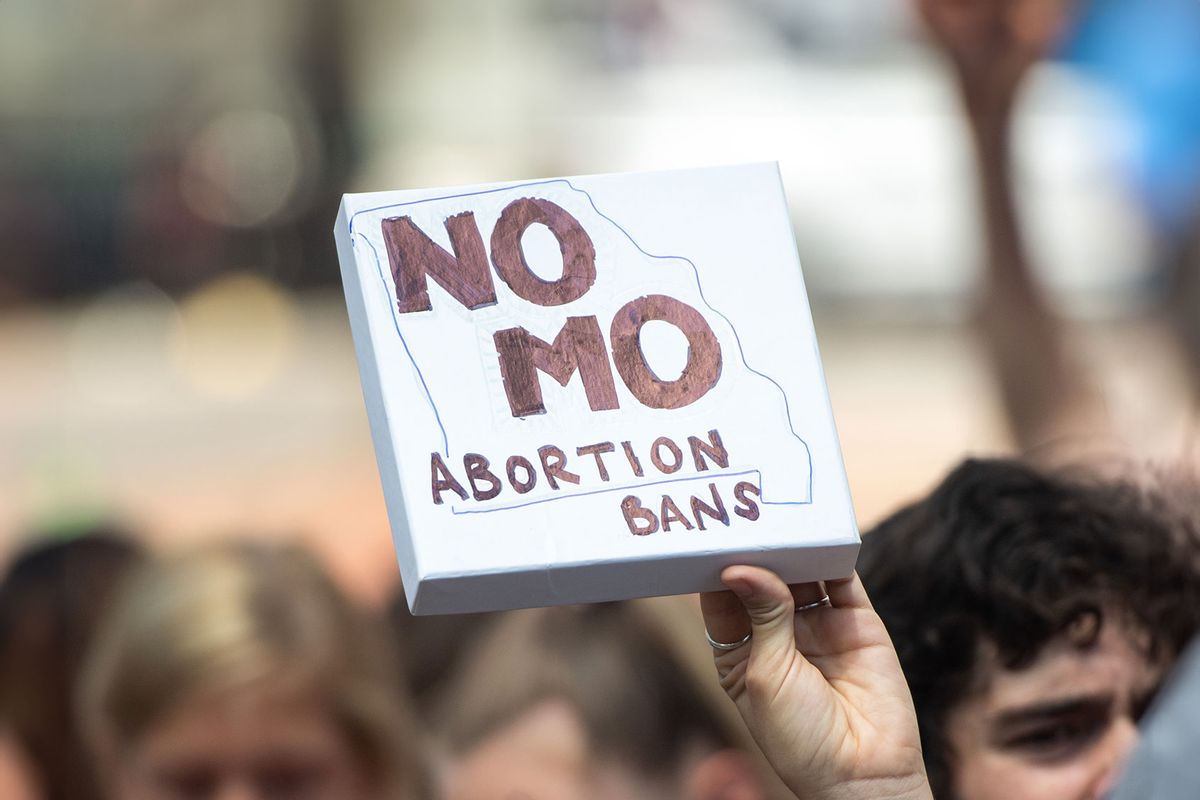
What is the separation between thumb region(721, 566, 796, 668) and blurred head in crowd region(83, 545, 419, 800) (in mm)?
1227

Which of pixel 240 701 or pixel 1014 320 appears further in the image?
pixel 1014 320

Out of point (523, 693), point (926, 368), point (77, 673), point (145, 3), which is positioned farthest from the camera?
point (926, 368)

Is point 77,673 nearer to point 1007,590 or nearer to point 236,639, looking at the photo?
point 236,639

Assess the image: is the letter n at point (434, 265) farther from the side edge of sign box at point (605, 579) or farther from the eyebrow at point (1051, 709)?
the eyebrow at point (1051, 709)

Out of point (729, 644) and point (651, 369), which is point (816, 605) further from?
point (651, 369)

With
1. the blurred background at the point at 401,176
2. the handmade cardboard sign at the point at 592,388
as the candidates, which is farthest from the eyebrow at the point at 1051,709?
the blurred background at the point at 401,176

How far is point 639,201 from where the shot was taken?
145 centimetres

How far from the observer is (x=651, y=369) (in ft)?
4.55

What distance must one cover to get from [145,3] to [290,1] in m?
0.57

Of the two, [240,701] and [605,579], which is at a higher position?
[605,579]

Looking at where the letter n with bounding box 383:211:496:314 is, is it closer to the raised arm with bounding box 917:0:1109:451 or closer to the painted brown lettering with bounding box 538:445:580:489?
the painted brown lettering with bounding box 538:445:580:489

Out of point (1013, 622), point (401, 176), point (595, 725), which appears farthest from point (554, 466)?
point (401, 176)

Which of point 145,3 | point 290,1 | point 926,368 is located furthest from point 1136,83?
point 145,3

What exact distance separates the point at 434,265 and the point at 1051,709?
912mm
